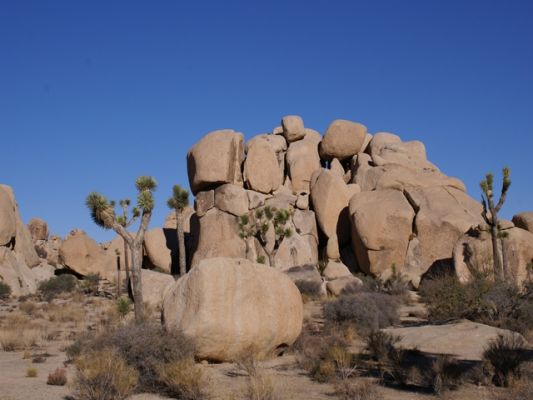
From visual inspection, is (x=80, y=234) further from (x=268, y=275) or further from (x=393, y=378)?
(x=393, y=378)

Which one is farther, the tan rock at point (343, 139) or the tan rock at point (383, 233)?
the tan rock at point (343, 139)

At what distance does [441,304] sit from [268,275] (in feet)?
19.8

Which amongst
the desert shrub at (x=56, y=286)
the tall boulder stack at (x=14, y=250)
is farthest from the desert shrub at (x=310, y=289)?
the tall boulder stack at (x=14, y=250)

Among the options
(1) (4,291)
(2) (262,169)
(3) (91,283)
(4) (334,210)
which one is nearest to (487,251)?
(4) (334,210)

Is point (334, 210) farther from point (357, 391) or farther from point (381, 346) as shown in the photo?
point (357, 391)

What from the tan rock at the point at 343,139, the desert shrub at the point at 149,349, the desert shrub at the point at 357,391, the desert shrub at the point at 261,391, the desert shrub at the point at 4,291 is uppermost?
the tan rock at the point at 343,139

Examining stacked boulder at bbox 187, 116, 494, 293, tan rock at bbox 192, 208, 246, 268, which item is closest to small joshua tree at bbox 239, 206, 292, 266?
stacked boulder at bbox 187, 116, 494, 293

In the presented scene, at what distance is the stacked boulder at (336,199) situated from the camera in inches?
1196

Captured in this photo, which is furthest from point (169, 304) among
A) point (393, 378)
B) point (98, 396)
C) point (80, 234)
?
point (80, 234)

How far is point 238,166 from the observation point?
3622 cm

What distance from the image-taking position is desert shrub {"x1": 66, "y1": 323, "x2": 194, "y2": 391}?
8555 mm

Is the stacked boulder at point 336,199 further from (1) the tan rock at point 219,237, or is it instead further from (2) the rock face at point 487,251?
(2) the rock face at point 487,251

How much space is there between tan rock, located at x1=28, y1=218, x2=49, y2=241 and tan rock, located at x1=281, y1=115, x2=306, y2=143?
30949 mm

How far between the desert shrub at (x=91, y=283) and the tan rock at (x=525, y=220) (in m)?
22.8
